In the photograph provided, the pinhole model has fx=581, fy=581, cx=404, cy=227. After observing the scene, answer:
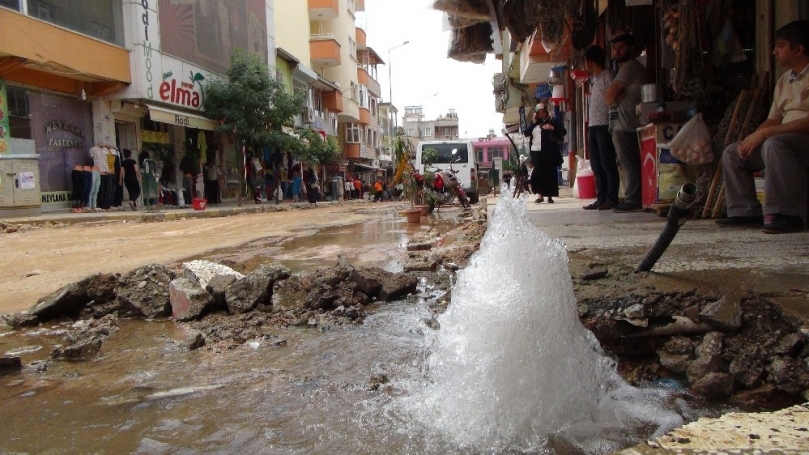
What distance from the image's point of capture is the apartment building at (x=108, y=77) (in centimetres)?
1365

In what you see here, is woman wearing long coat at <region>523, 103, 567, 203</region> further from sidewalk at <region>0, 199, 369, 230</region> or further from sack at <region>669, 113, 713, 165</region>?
sidewalk at <region>0, 199, 369, 230</region>

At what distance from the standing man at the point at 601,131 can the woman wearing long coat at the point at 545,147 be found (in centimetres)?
171

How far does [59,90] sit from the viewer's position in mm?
14938

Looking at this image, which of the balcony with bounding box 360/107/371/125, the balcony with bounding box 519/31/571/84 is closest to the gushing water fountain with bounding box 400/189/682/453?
the balcony with bounding box 519/31/571/84

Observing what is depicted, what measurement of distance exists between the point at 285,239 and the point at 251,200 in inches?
677

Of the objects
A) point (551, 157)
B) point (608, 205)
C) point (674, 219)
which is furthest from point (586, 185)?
point (674, 219)

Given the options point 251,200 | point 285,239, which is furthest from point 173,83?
point 285,239

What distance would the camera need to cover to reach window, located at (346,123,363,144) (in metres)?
45.3

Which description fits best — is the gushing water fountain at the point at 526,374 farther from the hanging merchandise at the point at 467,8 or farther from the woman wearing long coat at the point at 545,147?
the woman wearing long coat at the point at 545,147

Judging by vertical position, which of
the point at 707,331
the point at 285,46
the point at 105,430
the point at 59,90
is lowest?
the point at 105,430

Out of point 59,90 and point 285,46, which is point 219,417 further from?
point 285,46

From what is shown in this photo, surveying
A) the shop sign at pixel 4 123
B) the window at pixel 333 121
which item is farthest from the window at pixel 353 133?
the shop sign at pixel 4 123

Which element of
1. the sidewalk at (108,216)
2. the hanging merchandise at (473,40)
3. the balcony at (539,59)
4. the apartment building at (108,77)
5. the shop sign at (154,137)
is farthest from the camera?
the shop sign at (154,137)

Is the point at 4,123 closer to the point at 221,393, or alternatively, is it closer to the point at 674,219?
the point at 221,393
